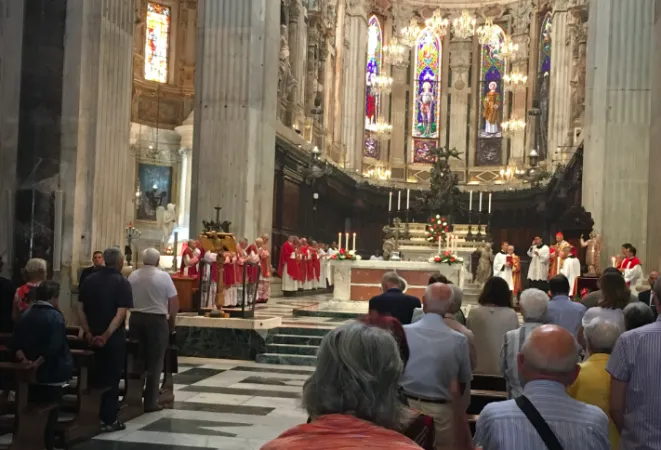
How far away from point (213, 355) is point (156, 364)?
15.4 feet

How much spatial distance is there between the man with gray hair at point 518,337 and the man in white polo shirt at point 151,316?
398cm

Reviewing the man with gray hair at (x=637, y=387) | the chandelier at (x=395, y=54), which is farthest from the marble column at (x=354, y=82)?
the man with gray hair at (x=637, y=387)

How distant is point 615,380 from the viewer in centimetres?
393

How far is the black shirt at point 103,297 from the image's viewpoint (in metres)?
7.12

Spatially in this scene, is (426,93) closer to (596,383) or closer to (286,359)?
(286,359)

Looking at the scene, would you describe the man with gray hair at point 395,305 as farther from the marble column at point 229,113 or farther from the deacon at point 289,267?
the deacon at point 289,267

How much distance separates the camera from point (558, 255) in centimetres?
1795

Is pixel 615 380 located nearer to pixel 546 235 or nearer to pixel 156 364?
pixel 156 364

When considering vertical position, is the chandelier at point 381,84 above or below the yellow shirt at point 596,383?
above

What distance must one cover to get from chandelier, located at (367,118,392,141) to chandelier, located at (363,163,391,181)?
4.43ft

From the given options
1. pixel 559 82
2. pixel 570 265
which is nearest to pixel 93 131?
pixel 570 265

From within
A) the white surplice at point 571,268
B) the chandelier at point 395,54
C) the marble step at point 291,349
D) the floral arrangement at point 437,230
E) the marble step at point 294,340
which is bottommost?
the marble step at point 291,349

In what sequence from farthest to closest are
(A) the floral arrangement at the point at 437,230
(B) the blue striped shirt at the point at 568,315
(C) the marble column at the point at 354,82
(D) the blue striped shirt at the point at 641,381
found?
(C) the marble column at the point at 354,82 < (A) the floral arrangement at the point at 437,230 < (B) the blue striped shirt at the point at 568,315 < (D) the blue striped shirt at the point at 641,381

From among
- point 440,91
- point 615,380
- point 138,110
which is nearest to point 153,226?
point 138,110
